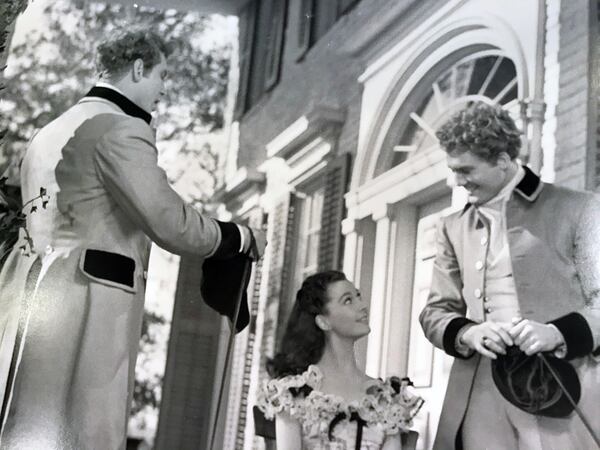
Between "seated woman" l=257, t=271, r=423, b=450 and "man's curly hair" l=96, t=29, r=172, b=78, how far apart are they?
923mm

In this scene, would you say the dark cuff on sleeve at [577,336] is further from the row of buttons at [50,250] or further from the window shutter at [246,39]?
the window shutter at [246,39]

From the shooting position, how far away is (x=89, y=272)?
3072mm

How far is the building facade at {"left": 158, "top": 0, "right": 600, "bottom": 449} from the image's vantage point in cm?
299

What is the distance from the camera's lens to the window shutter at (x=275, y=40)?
3574 mm

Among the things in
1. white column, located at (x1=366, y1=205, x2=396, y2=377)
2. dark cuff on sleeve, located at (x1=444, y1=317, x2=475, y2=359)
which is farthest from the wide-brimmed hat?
white column, located at (x1=366, y1=205, x2=396, y2=377)

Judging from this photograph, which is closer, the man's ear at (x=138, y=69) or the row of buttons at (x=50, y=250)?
the row of buttons at (x=50, y=250)

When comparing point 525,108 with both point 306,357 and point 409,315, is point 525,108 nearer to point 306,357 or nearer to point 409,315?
point 409,315

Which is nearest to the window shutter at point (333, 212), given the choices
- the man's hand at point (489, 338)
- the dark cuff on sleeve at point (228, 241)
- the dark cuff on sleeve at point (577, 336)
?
the dark cuff on sleeve at point (228, 241)

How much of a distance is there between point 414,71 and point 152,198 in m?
0.96

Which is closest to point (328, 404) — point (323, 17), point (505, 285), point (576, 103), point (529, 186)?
point (505, 285)

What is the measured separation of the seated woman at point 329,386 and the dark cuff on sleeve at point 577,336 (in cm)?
47

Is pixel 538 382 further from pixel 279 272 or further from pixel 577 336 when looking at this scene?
pixel 279 272

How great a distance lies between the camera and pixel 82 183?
3176 millimetres

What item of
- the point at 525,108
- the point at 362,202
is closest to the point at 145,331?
the point at 362,202
